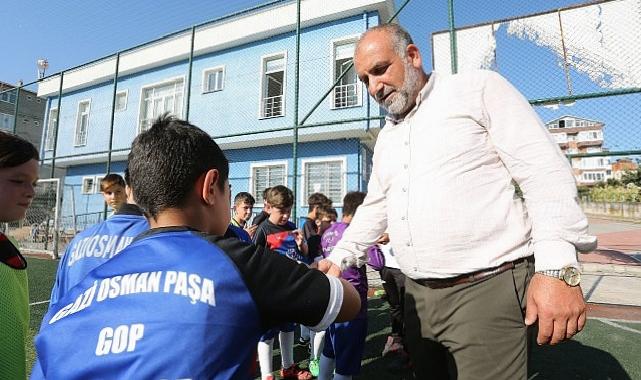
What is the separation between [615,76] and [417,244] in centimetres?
532

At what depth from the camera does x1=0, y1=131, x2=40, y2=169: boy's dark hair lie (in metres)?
1.76

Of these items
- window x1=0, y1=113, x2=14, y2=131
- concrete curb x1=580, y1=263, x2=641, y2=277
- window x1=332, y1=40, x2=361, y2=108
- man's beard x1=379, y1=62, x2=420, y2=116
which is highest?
window x1=0, y1=113, x2=14, y2=131

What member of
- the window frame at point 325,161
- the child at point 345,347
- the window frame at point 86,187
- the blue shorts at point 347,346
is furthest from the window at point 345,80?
the window frame at point 86,187

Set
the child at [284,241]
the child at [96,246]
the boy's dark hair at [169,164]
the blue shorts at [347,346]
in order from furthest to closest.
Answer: the child at [284,241] → the blue shorts at [347,346] → the child at [96,246] → the boy's dark hair at [169,164]

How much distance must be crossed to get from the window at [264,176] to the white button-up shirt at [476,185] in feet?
35.0

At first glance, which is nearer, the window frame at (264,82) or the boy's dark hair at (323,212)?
the boy's dark hair at (323,212)

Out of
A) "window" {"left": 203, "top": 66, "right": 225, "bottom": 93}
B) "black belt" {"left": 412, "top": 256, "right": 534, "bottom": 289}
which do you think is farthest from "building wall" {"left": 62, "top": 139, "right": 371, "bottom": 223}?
"black belt" {"left": 412, "top": 256, "right": 534, "bottom": 289}

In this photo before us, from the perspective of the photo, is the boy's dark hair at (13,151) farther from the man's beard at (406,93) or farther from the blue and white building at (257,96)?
the blue and white building at (257,96)

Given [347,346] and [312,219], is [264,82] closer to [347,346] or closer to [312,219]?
[312,219]

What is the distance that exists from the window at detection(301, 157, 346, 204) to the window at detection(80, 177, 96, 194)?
10.8 m

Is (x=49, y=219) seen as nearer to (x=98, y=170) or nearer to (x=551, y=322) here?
(x=98, y=170)

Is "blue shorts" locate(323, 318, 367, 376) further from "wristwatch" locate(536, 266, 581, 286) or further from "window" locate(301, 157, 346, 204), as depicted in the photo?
"window" locate(301, 157, 346, 204)

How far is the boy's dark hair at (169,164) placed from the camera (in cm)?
102

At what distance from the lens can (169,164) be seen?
3.39ft
